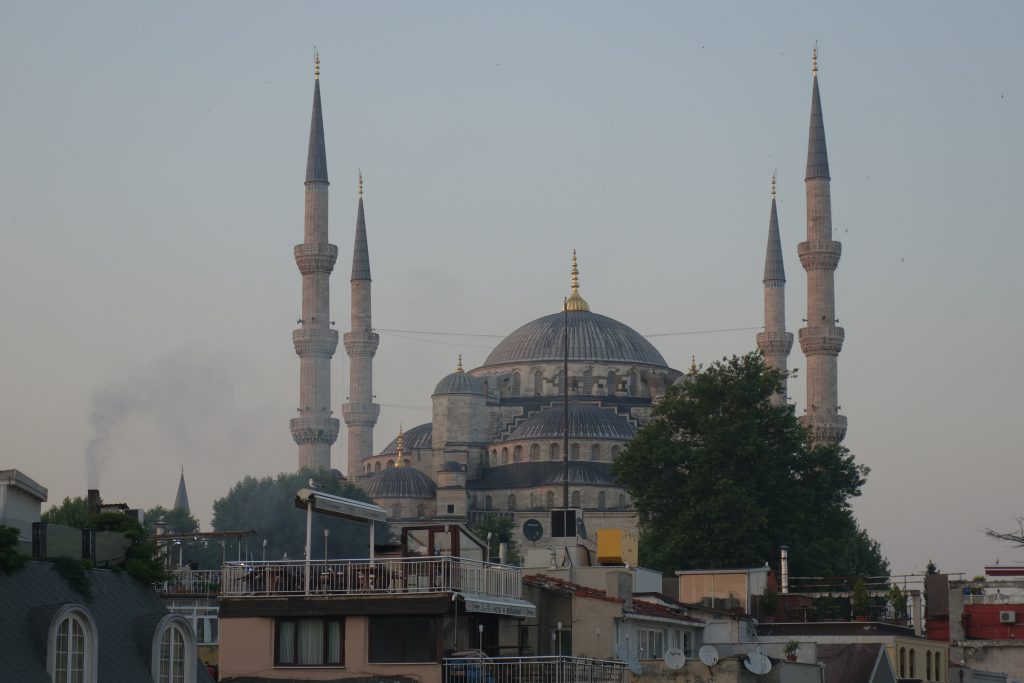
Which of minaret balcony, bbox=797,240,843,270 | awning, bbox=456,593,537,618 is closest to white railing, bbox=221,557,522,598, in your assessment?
awning, bbox=456,593,537,618

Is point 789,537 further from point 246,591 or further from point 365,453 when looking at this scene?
point 365,453

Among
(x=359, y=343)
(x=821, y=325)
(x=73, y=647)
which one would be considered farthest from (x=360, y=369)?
(x=73, y=647)

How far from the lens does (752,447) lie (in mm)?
56094

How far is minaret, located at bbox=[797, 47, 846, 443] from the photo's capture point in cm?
8469

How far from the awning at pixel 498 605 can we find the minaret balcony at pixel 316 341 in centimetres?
6731

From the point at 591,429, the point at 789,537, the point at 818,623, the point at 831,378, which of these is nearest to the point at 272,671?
the point at 818,623

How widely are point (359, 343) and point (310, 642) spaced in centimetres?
7748

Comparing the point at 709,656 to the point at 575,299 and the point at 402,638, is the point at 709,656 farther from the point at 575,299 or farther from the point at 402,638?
the point at 575,299

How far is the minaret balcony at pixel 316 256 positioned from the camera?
89.1 meters

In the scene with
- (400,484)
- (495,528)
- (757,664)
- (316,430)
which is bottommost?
(757,664)

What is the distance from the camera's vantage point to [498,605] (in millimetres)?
20750

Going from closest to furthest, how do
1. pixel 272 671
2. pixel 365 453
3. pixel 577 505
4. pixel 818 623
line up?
pixel 272 671 < pixel 818 623 < pixel 577 505 < pixel 365 453

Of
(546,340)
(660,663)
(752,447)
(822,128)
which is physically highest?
(822,128)

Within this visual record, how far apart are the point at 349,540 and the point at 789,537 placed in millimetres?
25292
